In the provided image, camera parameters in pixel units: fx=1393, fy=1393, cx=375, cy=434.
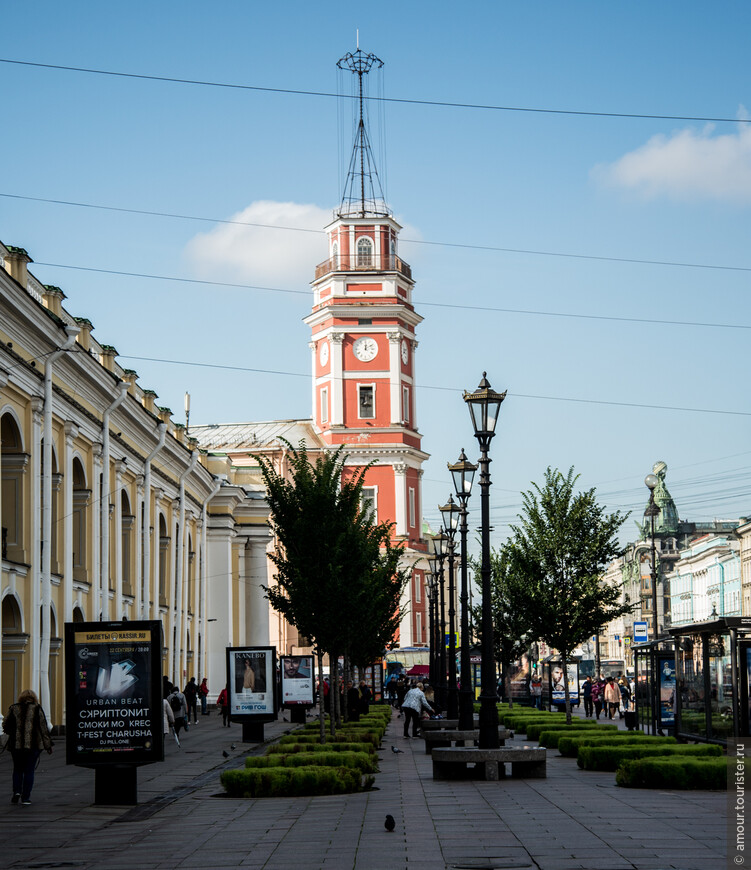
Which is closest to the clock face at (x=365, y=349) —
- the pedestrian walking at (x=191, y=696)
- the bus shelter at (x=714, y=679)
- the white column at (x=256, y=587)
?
the white column at (x=256, y=587)

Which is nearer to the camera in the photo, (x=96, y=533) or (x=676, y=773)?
(x=676, y=773)

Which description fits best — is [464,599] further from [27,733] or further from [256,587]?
[256,587]

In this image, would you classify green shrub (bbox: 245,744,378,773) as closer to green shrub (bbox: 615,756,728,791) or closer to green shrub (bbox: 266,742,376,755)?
green shrub (bbox: 266,742,376,755)

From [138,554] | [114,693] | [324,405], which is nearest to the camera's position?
[114,693]

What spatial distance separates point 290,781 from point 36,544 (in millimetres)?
17011

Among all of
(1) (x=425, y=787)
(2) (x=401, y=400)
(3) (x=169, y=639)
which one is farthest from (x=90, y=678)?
(2) (x=401, y=400)

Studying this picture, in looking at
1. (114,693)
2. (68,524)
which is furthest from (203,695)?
(114,693)

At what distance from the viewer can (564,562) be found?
33594mm

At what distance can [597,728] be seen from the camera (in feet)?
87.9

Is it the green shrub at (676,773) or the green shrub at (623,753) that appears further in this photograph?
the green shrub at (623,753)

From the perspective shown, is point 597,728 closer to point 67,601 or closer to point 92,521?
point 67,601

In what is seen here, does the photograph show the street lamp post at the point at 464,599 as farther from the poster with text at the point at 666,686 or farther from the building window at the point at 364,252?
the building window at the point at 364,252

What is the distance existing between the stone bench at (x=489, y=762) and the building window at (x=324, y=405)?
78.2 metres

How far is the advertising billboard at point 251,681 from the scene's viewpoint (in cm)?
3319
